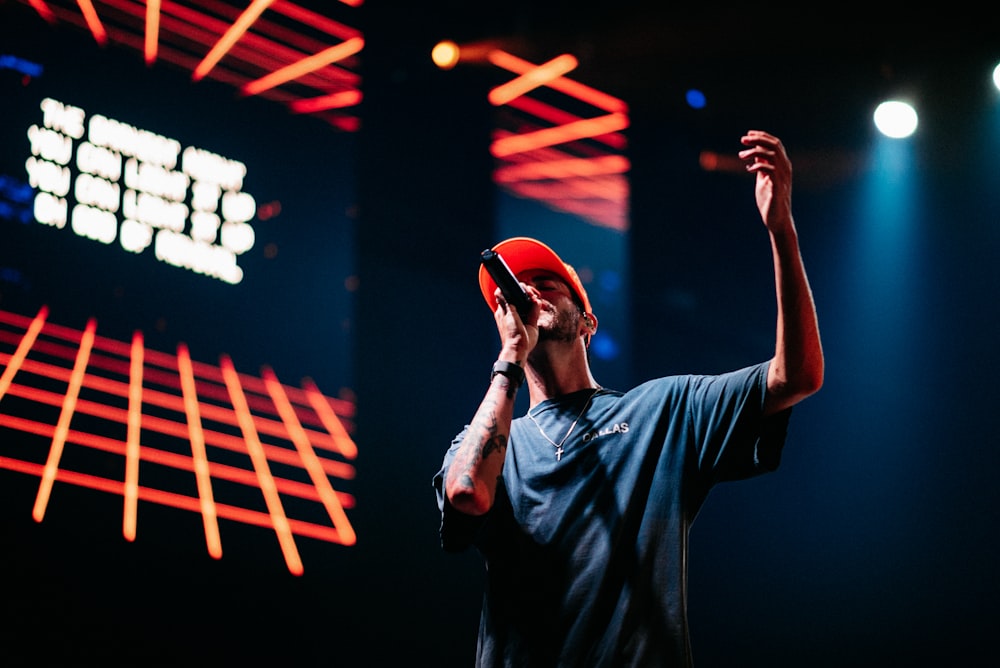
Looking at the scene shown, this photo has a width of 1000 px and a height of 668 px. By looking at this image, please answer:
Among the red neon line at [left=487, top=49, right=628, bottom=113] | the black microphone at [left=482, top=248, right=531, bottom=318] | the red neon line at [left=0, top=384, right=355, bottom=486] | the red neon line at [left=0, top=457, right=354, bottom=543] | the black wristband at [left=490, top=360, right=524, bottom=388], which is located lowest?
the red neon line at [left=0, top=457, right=354, bottom=543]

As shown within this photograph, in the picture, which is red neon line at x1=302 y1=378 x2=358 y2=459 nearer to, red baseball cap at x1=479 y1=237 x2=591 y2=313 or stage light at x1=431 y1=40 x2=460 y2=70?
stage light at x1=431 y1=40 x2=460 y2=70

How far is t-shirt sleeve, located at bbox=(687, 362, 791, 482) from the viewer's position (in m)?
1.77

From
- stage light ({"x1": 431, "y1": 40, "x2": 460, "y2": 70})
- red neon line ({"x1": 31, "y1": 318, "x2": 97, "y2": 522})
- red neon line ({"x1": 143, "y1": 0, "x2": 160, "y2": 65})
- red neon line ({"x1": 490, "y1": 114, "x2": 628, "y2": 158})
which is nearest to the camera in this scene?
red neon line ({"x1": 31, "y1": 318, "x2": 97, "y2": 522})

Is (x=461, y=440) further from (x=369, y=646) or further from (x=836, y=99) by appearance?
(x=836, y=99)

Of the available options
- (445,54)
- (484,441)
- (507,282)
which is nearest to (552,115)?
(445,54)

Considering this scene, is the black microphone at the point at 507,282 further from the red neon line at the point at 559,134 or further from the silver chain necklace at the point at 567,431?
the red neon line at the point at 559,134

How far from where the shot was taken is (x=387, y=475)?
410cm

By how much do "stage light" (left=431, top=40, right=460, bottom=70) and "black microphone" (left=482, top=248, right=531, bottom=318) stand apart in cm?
280

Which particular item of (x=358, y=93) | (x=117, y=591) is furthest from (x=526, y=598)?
(x=358, y=93)

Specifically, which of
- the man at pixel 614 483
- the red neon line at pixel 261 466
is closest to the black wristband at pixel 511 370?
the man at pixel 614 483

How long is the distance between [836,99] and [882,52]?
277mm

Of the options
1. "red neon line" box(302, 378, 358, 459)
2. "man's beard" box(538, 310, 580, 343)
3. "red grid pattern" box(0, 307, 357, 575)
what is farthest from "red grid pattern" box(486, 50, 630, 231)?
"man's beard" box(538, 310, 580, 343)

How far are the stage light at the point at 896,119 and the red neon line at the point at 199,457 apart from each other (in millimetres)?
3200

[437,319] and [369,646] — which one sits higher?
[437,319]
